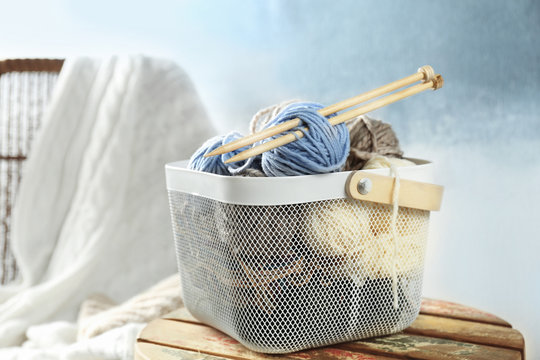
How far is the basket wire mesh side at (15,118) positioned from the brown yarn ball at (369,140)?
3.25ft

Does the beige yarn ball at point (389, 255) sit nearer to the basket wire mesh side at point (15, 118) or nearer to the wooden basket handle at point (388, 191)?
the wooden basket handle at point (388, 191)

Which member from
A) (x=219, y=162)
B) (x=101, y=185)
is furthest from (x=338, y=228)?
(x=101, y=185)

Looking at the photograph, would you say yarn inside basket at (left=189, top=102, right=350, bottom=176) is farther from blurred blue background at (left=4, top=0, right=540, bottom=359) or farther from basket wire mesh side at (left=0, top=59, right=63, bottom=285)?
basket wire mesh side at (left=0, top=59, right=63, bottom=285)

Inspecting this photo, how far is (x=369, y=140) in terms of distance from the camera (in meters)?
0.77

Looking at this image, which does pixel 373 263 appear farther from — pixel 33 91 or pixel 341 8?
pixel 33 91

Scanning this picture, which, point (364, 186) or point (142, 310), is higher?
point (364, 186)

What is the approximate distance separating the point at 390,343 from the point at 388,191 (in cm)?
20

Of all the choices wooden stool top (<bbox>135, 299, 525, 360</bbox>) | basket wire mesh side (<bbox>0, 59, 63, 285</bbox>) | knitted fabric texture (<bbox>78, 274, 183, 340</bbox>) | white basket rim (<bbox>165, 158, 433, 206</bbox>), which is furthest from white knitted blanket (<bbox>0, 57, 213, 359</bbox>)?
white basket rim (<bbox>165, 158, 433, 206</bbox>)

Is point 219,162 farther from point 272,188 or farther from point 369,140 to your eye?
point 369,140

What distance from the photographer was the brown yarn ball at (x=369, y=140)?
2.49 ft

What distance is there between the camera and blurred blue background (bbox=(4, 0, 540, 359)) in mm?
987

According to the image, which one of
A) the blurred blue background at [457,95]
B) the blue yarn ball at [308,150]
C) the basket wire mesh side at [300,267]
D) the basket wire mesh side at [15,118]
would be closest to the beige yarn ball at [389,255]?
the basket wire mesh side at [300,267]

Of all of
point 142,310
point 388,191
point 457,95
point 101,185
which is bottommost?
point 142,310

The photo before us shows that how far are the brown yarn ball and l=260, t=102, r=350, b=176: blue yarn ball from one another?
99 millimetres
